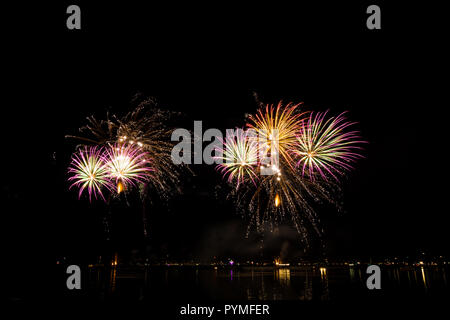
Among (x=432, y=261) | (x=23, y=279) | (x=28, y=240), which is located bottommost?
(x=432, y=261)

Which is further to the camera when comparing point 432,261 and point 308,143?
point 432,261

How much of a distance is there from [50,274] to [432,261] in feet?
507

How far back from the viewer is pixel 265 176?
20.6 m

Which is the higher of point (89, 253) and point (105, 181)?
point (105, 181)

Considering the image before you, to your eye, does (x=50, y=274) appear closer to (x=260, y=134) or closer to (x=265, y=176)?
(x=260, y=134)
